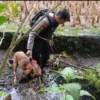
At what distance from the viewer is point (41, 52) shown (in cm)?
384

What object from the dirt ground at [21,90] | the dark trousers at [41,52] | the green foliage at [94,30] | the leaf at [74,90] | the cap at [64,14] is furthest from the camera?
the green foliage at [94,30]

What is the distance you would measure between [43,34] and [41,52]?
0.45 meters

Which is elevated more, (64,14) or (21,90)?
(64,14)

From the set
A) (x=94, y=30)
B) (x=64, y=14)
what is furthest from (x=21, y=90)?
(x=94, y=30)

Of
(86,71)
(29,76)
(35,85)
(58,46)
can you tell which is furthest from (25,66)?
(58,46)

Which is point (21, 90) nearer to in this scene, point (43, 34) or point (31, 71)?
point (31, 71)

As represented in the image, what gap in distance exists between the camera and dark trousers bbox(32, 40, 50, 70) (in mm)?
3666

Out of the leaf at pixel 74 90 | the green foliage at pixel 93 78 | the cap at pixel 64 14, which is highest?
the leaf at pixel 74 90

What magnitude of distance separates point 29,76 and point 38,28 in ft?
1.88

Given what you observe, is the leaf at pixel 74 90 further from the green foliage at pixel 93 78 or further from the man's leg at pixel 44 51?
the man's leg at pixel 44 51

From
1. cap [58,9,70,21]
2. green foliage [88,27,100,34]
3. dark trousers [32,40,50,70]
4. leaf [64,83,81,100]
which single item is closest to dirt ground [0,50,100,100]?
dark trousers [32,40,50,70]

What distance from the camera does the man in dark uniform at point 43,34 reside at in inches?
127

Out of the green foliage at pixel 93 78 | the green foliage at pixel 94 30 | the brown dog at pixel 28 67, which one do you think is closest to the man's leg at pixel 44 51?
the brown dog at pixel 28 67

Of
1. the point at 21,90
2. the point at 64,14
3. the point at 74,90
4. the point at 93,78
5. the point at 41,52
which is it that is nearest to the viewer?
the point at 74,90
